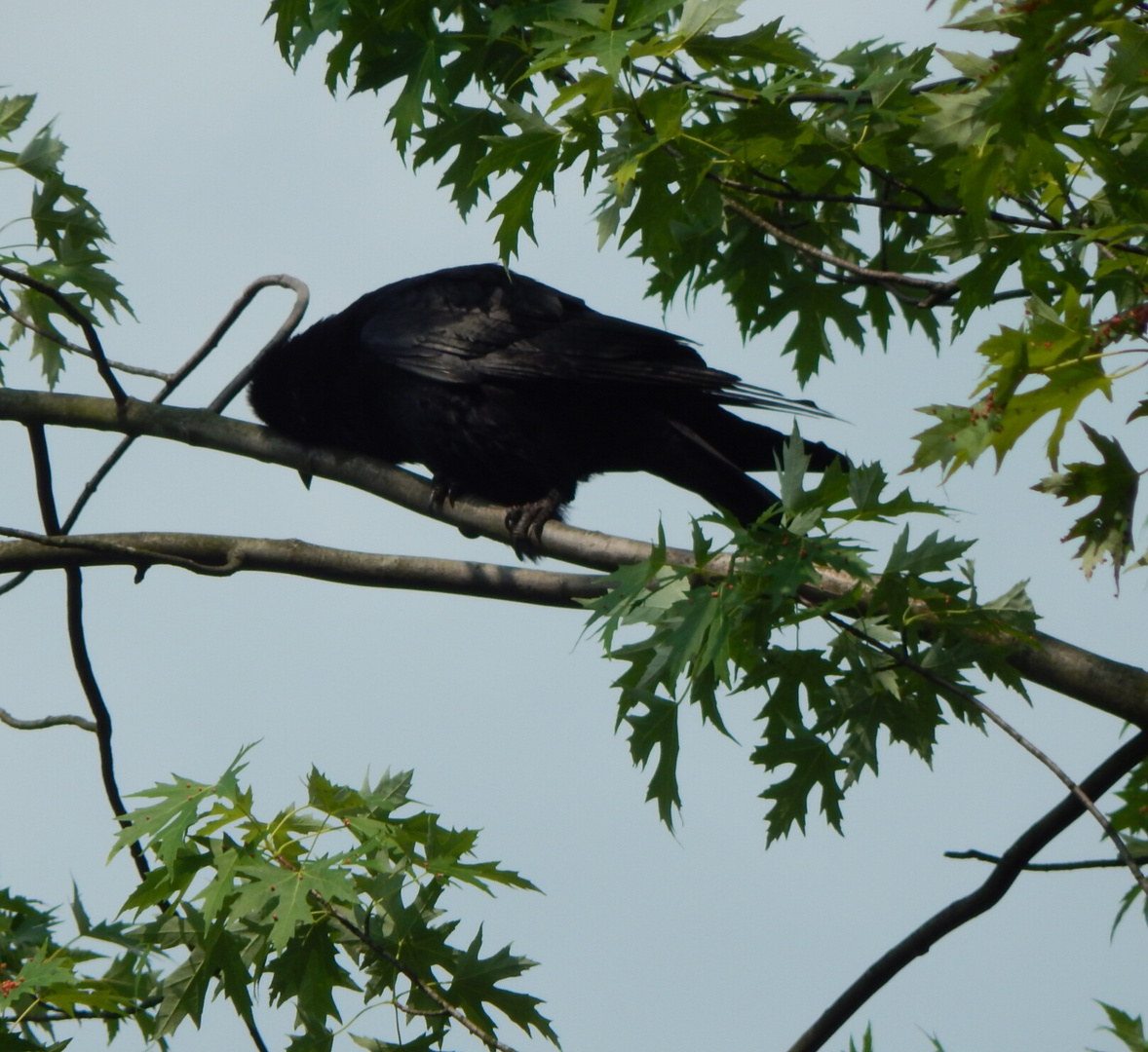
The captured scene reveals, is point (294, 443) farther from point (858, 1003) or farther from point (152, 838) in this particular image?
point (858, 1003)

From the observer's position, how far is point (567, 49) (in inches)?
110

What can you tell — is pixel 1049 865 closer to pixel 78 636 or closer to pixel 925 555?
pixel 925 555

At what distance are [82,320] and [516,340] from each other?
1.64 m

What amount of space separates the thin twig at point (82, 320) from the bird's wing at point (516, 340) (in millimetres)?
1172

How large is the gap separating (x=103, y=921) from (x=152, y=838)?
26.5 inches

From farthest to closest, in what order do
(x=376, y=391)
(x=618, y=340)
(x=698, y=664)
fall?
(x=376, y=391) → (x=618, y=340) → (x=698, y=664)

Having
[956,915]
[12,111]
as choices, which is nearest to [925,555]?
[956,915]

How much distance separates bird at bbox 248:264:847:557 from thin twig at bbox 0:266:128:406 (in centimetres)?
57

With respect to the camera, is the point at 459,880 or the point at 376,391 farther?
the point at 376,391


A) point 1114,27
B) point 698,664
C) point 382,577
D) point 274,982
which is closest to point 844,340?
point 382,577

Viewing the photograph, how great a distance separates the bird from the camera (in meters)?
4.69

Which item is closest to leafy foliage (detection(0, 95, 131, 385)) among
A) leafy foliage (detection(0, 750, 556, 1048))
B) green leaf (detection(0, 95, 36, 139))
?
green leaf (detection(0, 95, 36, 139))

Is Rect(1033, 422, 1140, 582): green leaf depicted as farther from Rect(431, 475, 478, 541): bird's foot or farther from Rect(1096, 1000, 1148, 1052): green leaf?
Rect(431, 475, 478, 541): bird's foot

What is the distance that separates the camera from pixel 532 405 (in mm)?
4863
